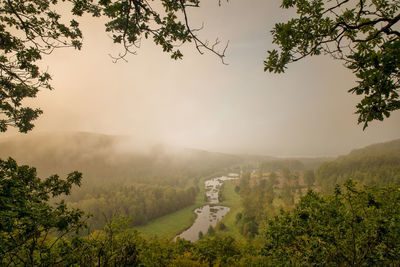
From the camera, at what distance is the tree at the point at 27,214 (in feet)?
11.7

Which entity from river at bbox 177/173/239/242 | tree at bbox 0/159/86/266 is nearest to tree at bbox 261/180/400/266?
tree at bbox 0/159/86/266

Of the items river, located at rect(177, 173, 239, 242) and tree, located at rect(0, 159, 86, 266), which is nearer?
tree, located at rect(0, 159, 86, 266)

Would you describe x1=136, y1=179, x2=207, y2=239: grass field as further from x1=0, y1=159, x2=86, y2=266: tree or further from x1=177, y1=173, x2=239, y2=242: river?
x1=0, y1=159, x2=86, y2=266: tree

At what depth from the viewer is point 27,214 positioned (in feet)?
12.9

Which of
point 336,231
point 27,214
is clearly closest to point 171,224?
point 336,231

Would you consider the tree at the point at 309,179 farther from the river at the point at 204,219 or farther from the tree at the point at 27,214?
the tree at the point at 27,214

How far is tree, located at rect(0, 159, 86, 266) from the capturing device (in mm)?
3569

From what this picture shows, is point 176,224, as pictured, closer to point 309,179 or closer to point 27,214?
point 27,214

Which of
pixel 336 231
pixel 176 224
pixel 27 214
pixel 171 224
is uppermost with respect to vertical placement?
pixel 27 214

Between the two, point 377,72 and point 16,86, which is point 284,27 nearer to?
point 377,72

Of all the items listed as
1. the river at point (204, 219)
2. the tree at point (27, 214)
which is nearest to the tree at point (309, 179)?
the river at point (204, 219)

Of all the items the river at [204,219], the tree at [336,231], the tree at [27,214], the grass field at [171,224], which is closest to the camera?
the tree at [27,214]

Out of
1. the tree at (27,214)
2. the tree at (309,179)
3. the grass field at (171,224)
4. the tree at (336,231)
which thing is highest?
the tree at (27,214)

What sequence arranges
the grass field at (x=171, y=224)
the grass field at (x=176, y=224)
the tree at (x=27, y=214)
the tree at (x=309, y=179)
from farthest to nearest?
the tree at (x=309, y=179)
the grass field at (x=171, y=224)
the grass field at (x=176, y=224)
the tree at (x=27, y=214)
